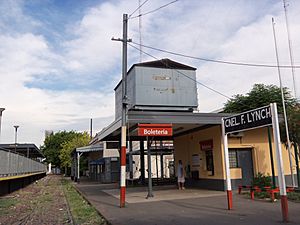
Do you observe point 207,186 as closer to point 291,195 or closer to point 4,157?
point 291,195

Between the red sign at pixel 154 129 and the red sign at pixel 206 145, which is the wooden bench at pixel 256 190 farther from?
the red sign at pixel 154 129

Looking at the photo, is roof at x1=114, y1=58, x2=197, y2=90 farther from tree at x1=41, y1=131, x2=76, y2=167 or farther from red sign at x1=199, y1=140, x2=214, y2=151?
tree at x1=41, y1=131, x2=76, y2=167

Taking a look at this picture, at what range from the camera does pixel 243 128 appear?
33.3 feet

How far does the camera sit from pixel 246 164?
17828 millimetres

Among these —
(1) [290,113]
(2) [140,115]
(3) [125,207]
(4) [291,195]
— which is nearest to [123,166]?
(3) [125,207]

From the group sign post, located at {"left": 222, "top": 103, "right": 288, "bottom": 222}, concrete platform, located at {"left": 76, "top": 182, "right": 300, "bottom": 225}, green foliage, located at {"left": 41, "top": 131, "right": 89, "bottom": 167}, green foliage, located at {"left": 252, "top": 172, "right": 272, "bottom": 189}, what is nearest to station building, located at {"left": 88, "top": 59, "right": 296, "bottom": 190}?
green foliage, located at {"left": 252, "top": 172, "right": 272, "bottom": 189}

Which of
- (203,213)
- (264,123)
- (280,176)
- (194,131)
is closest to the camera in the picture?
(280,176)

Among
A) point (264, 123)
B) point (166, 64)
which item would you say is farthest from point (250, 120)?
point (166, 64)

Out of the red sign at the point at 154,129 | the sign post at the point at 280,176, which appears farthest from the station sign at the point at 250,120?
the red sign at the point at 154,129

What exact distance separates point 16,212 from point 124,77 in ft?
21.9

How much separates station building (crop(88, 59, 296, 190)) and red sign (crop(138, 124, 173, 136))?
56.4 inches

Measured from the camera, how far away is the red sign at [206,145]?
1813cm

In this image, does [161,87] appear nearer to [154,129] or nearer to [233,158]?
[154,129]

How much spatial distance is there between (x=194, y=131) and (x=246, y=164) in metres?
3.68
